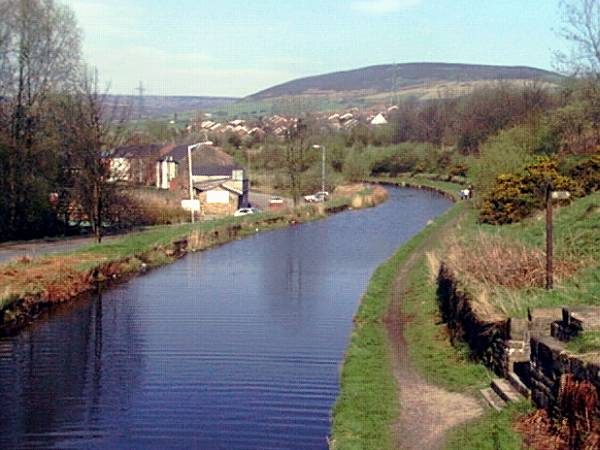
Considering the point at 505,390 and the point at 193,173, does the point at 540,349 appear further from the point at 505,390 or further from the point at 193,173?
the point at 193,173

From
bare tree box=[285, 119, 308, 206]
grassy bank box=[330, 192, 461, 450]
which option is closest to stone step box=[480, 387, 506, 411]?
grassy bank box=[330, 192, 461, 450]

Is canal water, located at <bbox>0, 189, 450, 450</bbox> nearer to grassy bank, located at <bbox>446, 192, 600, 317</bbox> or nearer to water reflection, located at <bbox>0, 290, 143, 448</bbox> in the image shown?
water reflection, located at <bbox>0, 290, 143, 448</bbox>

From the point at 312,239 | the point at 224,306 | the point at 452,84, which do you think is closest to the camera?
the point at 224,306

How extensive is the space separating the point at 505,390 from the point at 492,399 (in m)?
0.19

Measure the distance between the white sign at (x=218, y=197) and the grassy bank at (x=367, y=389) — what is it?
32.2m

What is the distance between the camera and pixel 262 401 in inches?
486

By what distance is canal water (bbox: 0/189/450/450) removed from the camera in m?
11.2

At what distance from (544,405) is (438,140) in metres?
77.4

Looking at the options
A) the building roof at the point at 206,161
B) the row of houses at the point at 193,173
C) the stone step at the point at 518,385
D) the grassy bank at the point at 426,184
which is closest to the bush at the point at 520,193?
the row of houses at the point at 193,173

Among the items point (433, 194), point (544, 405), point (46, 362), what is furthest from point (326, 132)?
point (544, 405)

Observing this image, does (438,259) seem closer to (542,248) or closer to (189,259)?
(542,248)

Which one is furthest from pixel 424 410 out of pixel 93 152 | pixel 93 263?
pixel 93 152

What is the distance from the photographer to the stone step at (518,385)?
976 cm

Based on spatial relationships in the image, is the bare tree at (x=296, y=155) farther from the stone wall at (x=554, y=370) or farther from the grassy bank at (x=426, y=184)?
the stone wall at (x=554, y=370)
